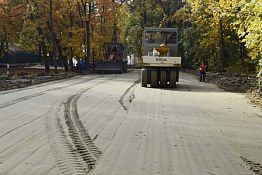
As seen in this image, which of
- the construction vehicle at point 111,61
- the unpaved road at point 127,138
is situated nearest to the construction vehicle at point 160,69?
the unpaved road at point 127,138

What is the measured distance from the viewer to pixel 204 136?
30.7 ft

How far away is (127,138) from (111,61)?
33.6 metres

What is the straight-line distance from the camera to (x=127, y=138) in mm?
8914

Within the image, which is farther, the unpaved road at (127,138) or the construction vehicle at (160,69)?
the construction vehicle at (160,69)

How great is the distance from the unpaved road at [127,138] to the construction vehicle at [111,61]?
2647 centimetres

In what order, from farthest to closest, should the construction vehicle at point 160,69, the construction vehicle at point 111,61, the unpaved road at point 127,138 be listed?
the construction vehicle at point 111,61
the construction vehicle at point 160,69
the unpaved road at point 127,138

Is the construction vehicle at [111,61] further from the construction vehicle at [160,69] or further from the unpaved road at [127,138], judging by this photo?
the unpaved road at [127,138]

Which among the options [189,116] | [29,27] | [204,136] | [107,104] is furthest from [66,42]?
[204,136]

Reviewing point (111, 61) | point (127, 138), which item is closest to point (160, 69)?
point (127, 138)

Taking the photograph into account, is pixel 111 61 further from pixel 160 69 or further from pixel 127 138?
pixel 127 138

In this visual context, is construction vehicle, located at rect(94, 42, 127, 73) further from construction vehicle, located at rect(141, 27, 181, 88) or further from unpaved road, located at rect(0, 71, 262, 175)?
unpaved road, located at rect(0, 71, 262, 175)

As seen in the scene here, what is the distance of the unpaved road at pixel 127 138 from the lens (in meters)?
6.76

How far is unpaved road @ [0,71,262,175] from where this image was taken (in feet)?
22.2

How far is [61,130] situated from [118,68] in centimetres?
3210
